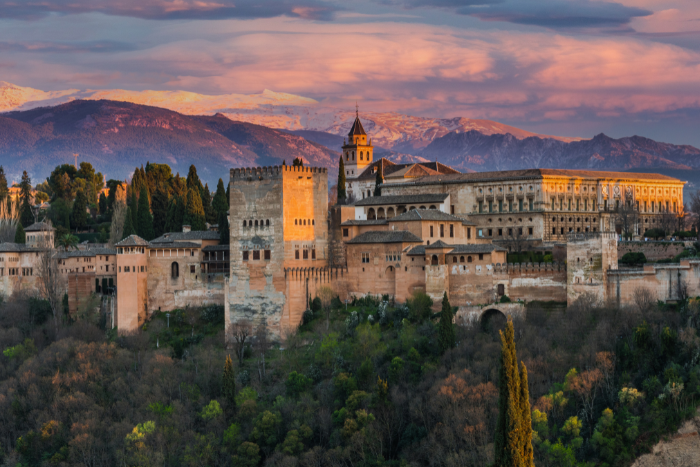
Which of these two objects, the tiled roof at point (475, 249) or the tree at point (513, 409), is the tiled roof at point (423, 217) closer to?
the tiled roof at point (475, 249)

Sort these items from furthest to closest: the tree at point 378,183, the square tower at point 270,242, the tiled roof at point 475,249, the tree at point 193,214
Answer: the tree at point 378,183 < the tree at point 193,214 < the square tower at point 270,242 < the tiled roof at point 475,249

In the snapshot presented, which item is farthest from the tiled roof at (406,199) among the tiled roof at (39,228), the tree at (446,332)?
the tiled roof at (39,228)

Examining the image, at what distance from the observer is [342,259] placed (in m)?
55.1

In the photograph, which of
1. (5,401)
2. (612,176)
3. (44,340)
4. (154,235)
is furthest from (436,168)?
(5,401)

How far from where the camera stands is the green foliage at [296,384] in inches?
1828

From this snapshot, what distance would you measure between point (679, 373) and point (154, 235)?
4138 centimetres

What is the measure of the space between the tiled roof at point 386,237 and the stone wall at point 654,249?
40.7 feet

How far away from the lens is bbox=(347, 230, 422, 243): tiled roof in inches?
2053

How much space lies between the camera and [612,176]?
235 feet

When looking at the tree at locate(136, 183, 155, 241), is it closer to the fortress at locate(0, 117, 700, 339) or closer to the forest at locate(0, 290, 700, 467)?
the fortress at locate(0, 117, 700, 339)

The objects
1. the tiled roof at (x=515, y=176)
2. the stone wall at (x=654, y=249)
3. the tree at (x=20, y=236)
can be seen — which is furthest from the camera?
the tiled roof at (x=515, y=176)

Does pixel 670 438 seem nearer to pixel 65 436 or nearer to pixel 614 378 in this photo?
pixel 614 378

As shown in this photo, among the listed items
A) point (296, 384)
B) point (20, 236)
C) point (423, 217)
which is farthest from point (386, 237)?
point (20, 236)

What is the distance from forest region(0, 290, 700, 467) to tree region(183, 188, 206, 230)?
13.4m
